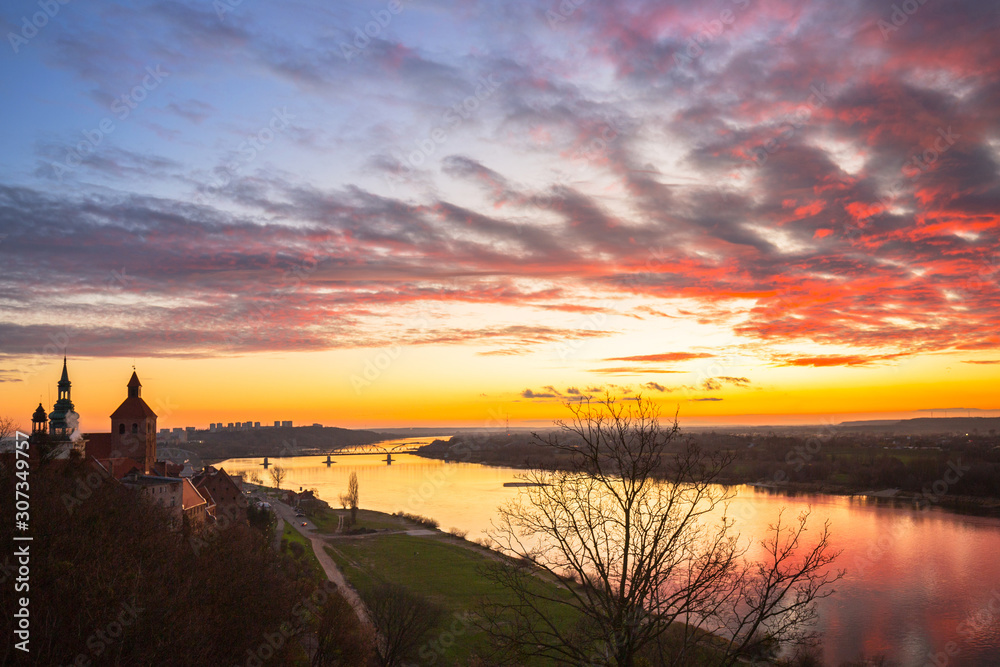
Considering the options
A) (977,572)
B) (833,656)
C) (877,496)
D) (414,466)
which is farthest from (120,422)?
(414,466)

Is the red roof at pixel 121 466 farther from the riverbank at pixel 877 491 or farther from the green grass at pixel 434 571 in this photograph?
the riverbank at pixel 877 491

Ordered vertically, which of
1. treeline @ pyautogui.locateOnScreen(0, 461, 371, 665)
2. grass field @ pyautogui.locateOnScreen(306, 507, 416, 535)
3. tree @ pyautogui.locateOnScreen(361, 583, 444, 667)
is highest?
treeline @ pyautogui.locateOnScreen(0, 461, 371, 665)

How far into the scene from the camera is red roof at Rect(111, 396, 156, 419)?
1419 inches

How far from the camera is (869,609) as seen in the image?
23.6 m

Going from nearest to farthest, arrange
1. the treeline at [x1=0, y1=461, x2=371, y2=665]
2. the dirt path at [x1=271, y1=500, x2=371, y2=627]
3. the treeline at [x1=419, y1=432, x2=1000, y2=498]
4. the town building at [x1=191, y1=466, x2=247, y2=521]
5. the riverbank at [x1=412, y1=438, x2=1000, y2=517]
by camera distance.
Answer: the treeline at [x1=0, y1=461, x2=371, y2=665] → the dirt path at [x1=271, y1=500, x2=371, y2=627] → the town building at [x1=191, y1=466, x2=247, y2=521] → the riverbank at [x1=412, y1=438, x2=1000, y2=517] → the treeline at [x1=419, y1=432, x2=1000, y2=498]

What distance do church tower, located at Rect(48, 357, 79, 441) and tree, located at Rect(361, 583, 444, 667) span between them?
20.2 meters

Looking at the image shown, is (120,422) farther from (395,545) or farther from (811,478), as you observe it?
(811,478)

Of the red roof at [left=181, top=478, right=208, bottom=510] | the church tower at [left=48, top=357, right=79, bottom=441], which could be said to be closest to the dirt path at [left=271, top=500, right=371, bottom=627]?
the red roof at [left=181, top=478, right=208, bottom=510]

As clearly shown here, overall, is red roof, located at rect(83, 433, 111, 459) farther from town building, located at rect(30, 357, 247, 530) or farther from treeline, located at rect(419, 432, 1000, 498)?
treeline, located at rect(419, 432, 1000, 498)

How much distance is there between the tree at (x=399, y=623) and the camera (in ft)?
64.0

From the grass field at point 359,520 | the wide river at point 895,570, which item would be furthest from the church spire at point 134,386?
the wide river at point 895,570

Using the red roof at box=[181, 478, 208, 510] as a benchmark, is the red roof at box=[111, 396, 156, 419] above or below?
above

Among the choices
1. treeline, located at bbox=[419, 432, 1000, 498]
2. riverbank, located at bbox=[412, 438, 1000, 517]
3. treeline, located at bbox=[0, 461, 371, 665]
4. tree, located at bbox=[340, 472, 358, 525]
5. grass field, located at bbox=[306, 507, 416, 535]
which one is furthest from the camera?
treeline, located at bbox=[419, 432, 1000, 498]

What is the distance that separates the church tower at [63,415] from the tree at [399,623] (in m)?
20.2
